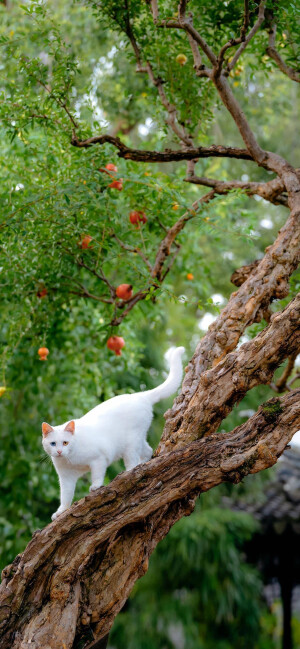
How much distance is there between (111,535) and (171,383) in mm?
445

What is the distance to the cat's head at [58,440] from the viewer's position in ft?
5.30

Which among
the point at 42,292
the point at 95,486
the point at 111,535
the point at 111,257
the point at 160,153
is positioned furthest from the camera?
the point at 42,292

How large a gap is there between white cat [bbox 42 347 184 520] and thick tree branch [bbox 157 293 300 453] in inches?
3.2

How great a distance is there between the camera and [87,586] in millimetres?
1583

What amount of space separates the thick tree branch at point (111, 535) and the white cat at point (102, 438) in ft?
0.35

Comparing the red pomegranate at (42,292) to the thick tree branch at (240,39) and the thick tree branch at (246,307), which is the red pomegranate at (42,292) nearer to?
the thick tree branch at (246,307)

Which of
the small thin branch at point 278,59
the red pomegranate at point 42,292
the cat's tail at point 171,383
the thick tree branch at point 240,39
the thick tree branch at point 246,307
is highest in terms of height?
the small thin branch at point 278,59

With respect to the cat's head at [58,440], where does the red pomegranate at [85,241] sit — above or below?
above

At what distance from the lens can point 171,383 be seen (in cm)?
184

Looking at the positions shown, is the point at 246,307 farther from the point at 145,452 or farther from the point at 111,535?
the point at 111,535

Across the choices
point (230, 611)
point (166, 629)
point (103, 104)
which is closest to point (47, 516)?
point (166, 629)

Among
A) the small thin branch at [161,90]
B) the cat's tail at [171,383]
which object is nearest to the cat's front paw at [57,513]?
the cat's tail at [171,383]

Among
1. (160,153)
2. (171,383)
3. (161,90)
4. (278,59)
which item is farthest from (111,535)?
(278,59)

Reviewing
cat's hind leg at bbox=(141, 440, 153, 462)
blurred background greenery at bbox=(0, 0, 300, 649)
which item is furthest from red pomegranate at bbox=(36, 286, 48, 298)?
cat's hind leg at bbox=(141, 440, 153, 462)
